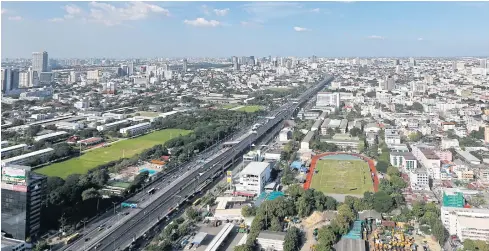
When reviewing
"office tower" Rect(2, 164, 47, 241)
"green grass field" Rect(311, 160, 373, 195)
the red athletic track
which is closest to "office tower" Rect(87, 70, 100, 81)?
the red athletic track

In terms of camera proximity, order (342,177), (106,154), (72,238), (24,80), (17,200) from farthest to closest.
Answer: (24,80), (106,154), (342,177), (72,238), (17,200)

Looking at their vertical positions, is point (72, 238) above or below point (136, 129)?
below

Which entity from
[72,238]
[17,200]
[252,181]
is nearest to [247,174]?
[252,181]

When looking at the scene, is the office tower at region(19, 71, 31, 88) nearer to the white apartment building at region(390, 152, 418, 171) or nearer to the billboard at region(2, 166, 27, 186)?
the billboard at region(2, 166, 27, 186)

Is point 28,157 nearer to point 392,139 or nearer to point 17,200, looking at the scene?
point 17,200

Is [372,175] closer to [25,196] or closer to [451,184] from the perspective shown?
[451,184]

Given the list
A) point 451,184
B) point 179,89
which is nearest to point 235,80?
point 179,89
